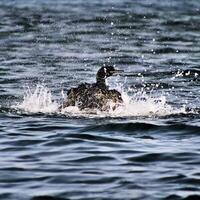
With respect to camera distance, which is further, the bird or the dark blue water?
the bird

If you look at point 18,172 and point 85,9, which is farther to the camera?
point 85,9

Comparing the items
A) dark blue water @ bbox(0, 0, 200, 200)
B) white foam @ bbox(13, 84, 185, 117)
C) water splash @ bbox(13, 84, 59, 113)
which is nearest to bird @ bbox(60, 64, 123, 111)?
white foam @ bbox(13, 84, 185, 117)

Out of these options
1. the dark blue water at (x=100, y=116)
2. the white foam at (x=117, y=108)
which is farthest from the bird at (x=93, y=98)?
the dark blue water at (x=100, y=116)

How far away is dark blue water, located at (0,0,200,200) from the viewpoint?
12.1m

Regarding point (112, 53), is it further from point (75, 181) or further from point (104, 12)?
point (75, 181)

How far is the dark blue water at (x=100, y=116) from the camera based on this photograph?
39.7 feet

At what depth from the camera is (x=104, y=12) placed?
46000 millimetres

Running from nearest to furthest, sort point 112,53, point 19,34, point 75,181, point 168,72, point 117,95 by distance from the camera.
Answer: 1. point 75,181
2. point 117,95
3. point 168,72
4. point 112,53
5. point 19,34

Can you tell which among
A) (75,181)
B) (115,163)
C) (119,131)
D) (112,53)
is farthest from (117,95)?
(112,53)

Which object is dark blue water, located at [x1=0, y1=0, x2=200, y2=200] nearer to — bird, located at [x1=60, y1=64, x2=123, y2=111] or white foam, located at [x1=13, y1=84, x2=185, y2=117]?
white foam, located at [x1=13, y1=84, x2=185, y2=117]

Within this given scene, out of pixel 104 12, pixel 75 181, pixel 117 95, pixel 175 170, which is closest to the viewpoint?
pixel 75 181

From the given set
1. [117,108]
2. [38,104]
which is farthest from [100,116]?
[38,104]

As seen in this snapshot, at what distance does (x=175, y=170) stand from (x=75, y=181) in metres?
1.61

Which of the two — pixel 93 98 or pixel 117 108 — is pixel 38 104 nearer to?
pixel 93 98
